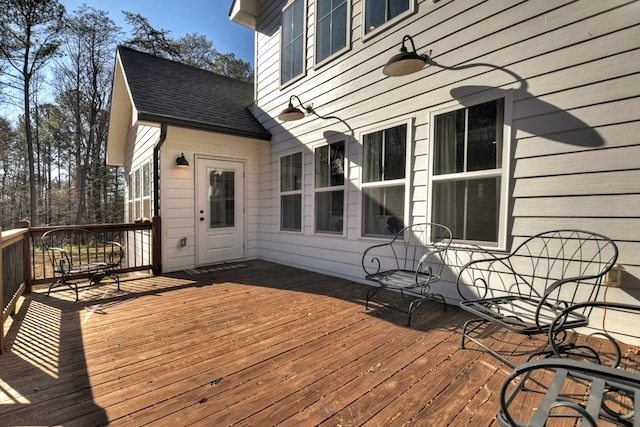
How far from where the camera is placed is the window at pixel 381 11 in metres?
3.47

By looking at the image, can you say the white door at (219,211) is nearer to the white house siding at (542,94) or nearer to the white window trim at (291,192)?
the white window trim at (291,192)

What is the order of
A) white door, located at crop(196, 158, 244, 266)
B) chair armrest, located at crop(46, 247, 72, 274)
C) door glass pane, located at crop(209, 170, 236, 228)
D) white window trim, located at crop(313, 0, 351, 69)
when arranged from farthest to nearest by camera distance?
door glass pane, located at crop(209, 170, 236, 228), white door, located at crop(196, 158, 244, 266), white window trim, located at crop(313, 0, 351, 69), chair armrest, located at crop(46, 247, 72, 274)

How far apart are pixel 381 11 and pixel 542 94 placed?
2337 millimetres

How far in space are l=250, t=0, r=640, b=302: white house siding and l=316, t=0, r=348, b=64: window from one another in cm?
30

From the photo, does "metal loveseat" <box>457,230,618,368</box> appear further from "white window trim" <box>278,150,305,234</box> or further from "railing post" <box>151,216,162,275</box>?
"railing post" <box>151,216,162,275</box>

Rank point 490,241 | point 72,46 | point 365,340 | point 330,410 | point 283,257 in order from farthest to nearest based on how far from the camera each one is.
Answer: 1. point 72,46
2. point 283,257
3. point 490,241
4. point 365,340
5. point 330,410

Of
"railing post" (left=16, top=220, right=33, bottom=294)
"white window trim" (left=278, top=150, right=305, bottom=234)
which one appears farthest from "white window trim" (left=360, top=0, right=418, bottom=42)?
"railing post" (left=16, top=220, right=33, bottom=294)

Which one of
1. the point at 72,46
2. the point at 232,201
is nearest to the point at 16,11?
the point at 72,46

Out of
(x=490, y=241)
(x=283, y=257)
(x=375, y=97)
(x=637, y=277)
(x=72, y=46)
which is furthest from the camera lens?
(x=72, y=46)

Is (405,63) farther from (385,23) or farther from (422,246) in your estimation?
(422,246)

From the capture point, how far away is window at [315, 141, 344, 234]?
4285 millimetres

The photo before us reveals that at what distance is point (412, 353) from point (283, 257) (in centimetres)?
358

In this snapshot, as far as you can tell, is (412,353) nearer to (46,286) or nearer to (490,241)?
(490,241)

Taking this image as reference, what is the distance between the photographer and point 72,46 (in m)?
10.9
